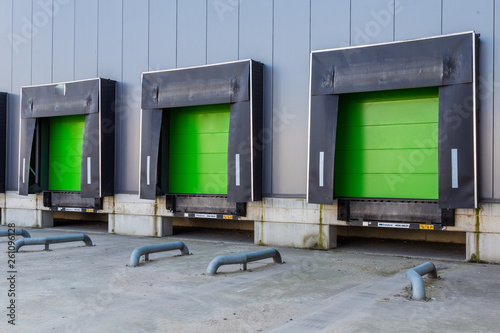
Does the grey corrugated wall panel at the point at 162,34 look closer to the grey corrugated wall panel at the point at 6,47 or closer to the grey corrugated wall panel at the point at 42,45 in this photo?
the grey corrugated wall panel at the point at 42,45

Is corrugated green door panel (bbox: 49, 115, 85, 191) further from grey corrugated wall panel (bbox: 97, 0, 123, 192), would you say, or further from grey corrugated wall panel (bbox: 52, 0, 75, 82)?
grey corrugated wall panel (bbox: 97, 0, 123, 192)

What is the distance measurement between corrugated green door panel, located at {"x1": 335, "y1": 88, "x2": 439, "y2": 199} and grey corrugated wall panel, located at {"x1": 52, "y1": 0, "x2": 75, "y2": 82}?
8232 millimetres

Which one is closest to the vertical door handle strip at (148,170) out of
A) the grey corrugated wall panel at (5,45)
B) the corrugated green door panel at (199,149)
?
the corrugated green door panel at (199,149)

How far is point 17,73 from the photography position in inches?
635

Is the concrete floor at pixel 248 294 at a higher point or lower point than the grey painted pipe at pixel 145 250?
lower

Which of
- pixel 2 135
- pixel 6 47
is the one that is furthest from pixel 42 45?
pixel 2 135

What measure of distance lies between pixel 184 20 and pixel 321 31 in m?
3.67

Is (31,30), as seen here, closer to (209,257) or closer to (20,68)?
(20,68)

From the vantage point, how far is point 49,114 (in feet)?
49.4

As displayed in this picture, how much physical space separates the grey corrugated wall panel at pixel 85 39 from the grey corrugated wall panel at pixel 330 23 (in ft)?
21.4

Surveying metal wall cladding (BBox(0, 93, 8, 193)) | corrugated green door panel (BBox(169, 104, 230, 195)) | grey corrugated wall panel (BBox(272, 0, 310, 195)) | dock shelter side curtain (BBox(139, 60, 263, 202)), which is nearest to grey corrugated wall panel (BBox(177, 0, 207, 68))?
dock shelter side curtain (BBox(139, 60, 263, 202))

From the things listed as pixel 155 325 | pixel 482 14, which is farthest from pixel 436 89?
pixel 155 325

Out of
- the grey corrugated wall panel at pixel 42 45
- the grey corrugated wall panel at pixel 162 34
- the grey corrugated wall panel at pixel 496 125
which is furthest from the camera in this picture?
the grey corrugated wall panel at pixel 42 45

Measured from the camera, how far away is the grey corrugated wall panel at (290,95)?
37.7 ft
